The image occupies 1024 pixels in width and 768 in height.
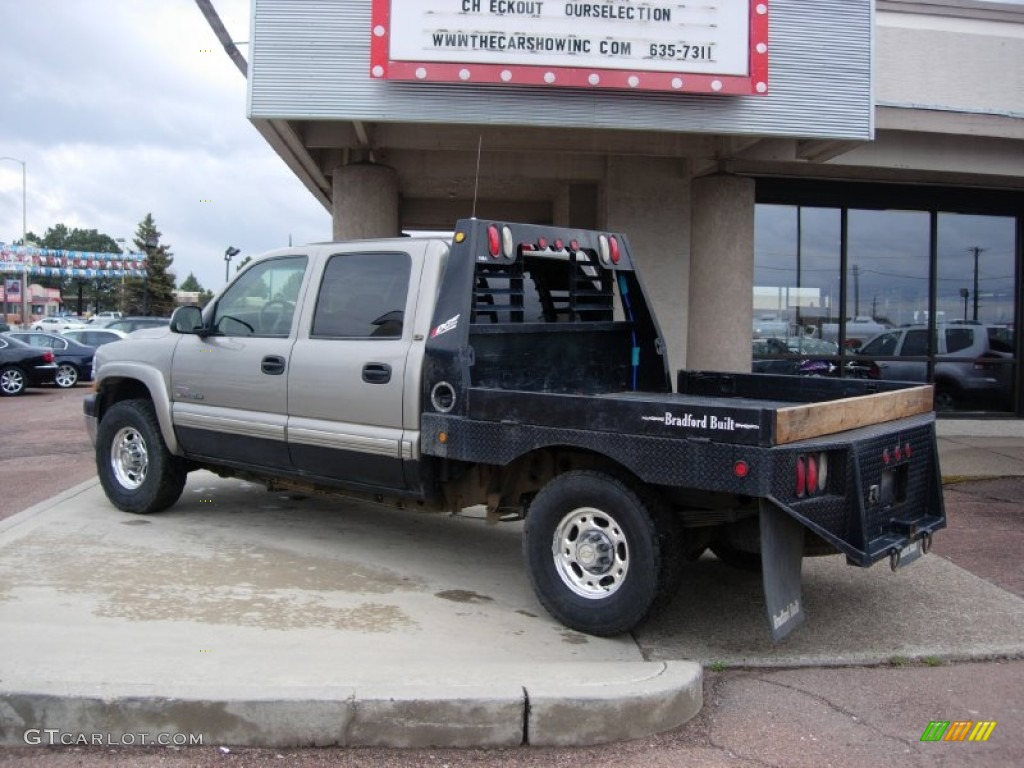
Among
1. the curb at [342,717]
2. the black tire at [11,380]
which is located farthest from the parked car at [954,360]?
the black tire at [11,380]

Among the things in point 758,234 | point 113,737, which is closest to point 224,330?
point 113,737

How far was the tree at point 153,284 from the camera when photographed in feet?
254

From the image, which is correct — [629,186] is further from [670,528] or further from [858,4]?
[670,528]

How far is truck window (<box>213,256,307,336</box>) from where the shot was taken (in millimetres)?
6359

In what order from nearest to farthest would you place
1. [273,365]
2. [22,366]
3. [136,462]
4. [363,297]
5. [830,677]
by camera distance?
[830,677], [363,297], [273,365], [136,462], [22,366]

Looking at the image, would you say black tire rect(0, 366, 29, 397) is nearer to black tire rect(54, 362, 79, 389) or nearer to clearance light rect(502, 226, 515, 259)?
black tire rect(54, 362, 79, 389)

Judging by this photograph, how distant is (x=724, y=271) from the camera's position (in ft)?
37.0

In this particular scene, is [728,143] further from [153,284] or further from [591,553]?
[153,284]

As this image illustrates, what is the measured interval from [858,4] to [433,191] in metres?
7.93

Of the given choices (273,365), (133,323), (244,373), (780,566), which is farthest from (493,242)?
(133,323)

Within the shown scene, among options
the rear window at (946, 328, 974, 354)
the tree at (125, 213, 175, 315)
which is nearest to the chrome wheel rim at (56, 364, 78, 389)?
the rear window at (946, 328, 974, 354)

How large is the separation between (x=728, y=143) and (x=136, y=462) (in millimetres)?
7351

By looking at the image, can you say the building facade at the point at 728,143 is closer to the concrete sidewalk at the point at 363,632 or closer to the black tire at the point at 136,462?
the black tire at the point at 136,462

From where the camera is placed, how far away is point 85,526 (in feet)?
22.6
